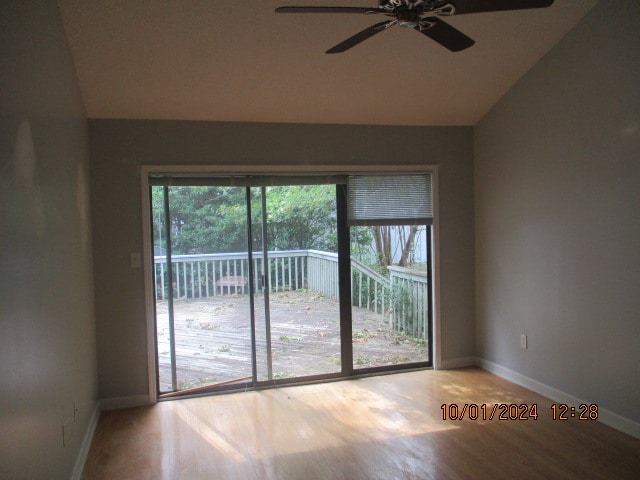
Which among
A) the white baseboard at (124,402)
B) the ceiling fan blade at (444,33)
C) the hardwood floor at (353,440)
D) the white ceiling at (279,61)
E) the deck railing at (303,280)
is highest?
the white ceiling at (279,61)

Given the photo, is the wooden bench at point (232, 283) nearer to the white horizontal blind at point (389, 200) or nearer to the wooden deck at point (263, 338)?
the wooden deck at point (263, 338)

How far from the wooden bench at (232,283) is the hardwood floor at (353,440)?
0.87 meters

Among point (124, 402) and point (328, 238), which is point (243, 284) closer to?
point (328, 238)

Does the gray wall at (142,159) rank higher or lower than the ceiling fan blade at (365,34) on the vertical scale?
lower

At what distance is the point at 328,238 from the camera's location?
13.0 ft

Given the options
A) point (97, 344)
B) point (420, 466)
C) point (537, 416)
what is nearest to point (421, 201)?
point (537, 416)

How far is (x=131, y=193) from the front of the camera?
11.3 ft

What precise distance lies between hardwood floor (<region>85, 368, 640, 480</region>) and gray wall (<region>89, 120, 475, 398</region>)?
0.51 metres

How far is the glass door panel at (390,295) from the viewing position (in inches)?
160

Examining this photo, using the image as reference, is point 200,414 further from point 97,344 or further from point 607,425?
point 607,425

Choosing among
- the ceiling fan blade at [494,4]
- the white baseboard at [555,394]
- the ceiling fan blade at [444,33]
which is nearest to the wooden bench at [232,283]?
the white baseboard at [555,394]
